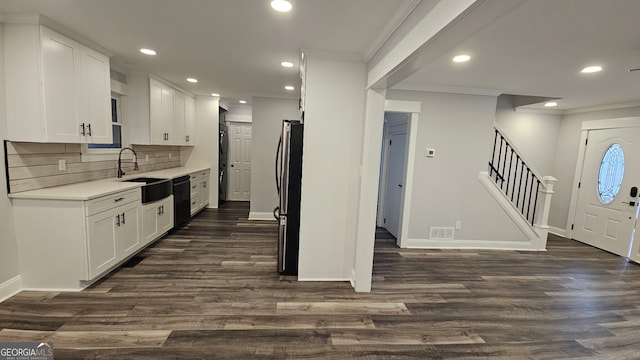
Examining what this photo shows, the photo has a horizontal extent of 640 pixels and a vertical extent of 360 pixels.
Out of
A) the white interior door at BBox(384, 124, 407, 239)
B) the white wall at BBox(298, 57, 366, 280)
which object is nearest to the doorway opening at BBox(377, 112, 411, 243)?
the white interior door at BBox(384, 124, 407, 239)

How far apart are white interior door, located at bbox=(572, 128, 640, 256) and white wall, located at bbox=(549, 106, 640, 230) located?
272mm

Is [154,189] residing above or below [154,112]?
below

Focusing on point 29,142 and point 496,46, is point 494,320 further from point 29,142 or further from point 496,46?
point 29,142

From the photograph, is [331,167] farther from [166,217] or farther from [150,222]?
[166,217]

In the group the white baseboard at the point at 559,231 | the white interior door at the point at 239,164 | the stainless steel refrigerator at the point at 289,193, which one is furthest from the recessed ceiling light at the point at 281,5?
the white baseboard at the point at 559,231

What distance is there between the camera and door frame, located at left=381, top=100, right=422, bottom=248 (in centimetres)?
419

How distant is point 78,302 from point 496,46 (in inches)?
174

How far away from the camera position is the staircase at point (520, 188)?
4.57 m

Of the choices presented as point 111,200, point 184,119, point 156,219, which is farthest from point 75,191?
point 184,119

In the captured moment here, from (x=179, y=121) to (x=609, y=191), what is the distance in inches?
306

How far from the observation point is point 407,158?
4.33 metres

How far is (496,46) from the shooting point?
2617mm

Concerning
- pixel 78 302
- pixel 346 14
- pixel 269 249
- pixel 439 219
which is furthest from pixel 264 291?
pixel 439 219

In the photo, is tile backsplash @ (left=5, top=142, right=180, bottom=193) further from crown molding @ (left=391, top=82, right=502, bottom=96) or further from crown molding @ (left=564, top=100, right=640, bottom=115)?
crown molding @ (left=564, top=100, right=640, bottom=115)
